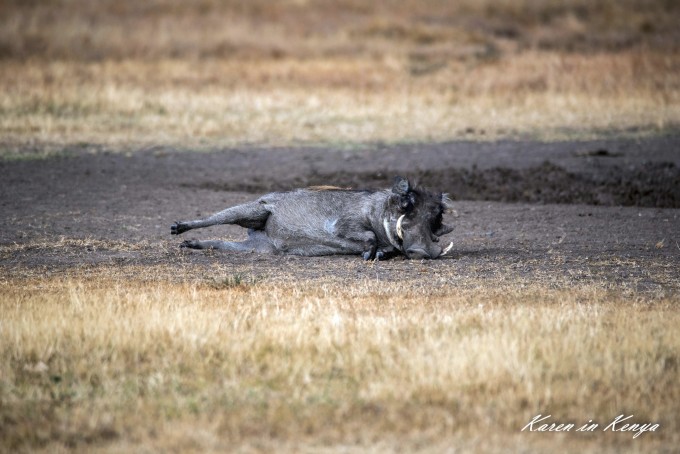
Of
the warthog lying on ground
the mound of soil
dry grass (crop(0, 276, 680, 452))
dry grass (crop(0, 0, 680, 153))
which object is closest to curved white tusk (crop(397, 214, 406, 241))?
the warthog lying on ground

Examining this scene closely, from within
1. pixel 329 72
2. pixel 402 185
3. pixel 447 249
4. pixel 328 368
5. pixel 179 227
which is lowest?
pixel 328 368

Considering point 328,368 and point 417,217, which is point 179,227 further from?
point 328,368

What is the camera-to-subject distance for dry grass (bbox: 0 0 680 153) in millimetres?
20328

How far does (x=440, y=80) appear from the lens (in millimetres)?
25328

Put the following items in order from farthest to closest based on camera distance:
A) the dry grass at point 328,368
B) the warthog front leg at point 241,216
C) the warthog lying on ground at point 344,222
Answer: the warthog front leg at point 241,216, the warthog lying on ground at point 344,222, the dry grass at point 328,368

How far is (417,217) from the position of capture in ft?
32.0

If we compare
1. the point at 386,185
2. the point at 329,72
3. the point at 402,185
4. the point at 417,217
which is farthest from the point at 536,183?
the point at 329,72

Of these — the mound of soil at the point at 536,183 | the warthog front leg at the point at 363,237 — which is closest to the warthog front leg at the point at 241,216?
the warthog front leg at the point at 363,237

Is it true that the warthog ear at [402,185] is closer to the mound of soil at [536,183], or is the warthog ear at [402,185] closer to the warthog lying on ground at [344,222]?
the warthog lying on ground at [344,222]

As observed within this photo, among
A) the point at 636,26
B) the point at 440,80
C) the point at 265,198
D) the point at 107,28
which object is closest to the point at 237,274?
the point at 265,198

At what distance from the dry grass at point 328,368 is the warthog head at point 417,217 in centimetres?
131

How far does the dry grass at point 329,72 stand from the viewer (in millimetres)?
20328

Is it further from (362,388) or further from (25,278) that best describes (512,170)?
(362,388)

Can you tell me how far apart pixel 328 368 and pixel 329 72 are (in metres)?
19.8
